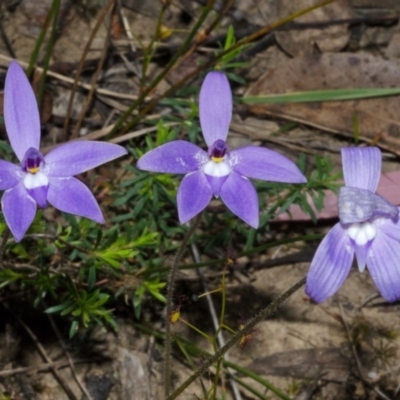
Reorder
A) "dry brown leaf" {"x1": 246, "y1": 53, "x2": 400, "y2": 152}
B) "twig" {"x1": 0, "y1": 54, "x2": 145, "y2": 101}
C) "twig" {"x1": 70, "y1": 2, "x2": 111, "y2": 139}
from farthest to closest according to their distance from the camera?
"dry brown leaf" {"x1": 246, "y1": 53, "x2": 400, "y2": 152} < "twig" {"x1": 0, "y1": 54, "x2": 145, "y2": 101} < "twig" {"x1": 70, "y1": 2, "x2": 111, "y2": 139}

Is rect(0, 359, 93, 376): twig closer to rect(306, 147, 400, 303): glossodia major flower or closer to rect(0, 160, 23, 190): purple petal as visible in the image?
rect(0, 160, 23, 190): purple petal

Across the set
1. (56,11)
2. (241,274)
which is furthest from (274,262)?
(56,11)

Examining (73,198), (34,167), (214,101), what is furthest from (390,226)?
(34,167)

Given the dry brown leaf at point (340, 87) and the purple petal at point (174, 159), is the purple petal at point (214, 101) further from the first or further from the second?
the dry brown leaf at point (340, 87)

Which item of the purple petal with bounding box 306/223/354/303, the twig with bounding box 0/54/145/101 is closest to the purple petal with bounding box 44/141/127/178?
the purple petal with bounding box 306/223/354/303

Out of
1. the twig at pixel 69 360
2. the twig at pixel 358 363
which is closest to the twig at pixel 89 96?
the twig at pixel 69 360

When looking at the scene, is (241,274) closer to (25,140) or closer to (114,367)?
(114,367)
